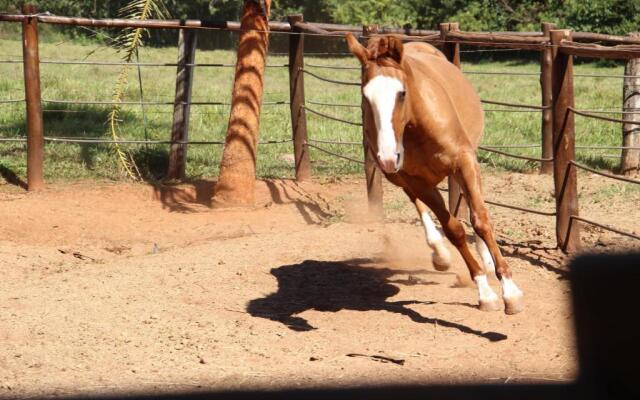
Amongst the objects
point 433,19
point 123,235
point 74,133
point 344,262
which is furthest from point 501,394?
point 433,19

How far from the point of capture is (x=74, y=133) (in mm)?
12594

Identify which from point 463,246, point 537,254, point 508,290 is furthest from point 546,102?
point 508,290

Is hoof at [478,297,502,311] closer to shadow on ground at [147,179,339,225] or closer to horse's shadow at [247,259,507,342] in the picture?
horse's shadow at [247,259,507,342]

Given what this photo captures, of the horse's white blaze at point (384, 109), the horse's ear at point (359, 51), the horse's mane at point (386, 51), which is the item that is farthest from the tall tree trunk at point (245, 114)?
the horse's white blaze at point (384, 109)

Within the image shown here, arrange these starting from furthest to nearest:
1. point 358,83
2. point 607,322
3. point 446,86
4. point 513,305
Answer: point 358,83 → point 446,86 → point 513,305 → point 607,322

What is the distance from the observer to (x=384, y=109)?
16.9 ft

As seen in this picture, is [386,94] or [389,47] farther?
[389,47]

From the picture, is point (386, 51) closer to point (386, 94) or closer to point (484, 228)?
point (386, 94)

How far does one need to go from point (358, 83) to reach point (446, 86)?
54.8 inches

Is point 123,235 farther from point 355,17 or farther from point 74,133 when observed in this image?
point 355,17

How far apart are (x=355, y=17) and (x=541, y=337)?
22.0 meters

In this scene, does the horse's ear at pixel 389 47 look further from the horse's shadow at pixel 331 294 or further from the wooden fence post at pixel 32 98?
the wooden fence post at pixel 32 98

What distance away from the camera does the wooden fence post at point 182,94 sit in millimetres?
10148

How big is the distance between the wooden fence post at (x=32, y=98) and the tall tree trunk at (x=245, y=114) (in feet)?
6.12
